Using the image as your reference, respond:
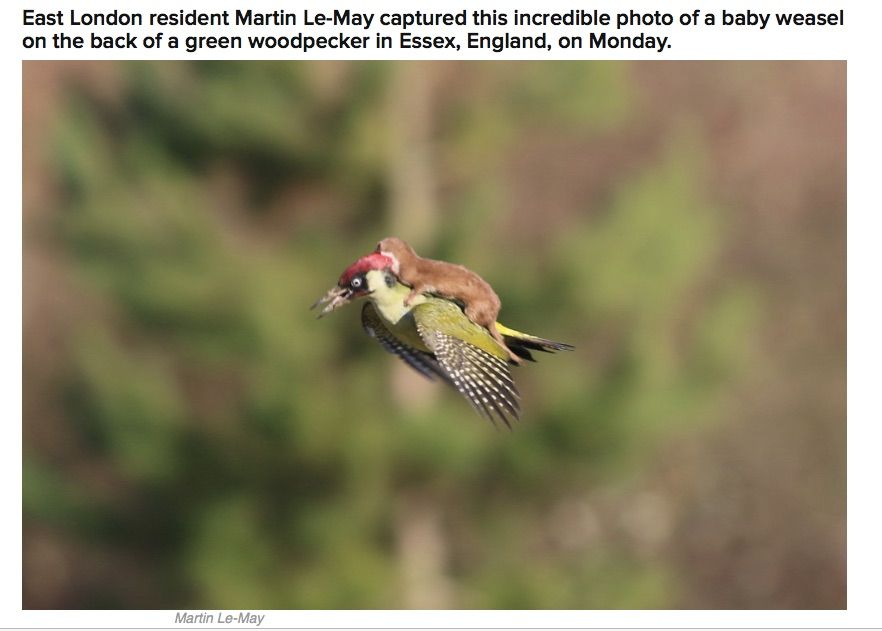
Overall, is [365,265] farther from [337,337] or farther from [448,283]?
[337,337]

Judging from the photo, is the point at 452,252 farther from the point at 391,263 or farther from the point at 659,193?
the point at 391,263

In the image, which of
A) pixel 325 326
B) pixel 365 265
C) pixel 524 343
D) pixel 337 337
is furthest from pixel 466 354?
pixel 337 337

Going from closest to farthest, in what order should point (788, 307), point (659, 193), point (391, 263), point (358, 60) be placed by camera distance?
point (391, 263) → point (358, 60) → point (659, 193) → point (788, 307)

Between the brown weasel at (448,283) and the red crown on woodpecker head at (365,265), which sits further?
the brown weasel at (448,283)

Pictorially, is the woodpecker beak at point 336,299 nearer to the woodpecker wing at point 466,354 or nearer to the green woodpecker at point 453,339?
the green woodpecker at point 453,339

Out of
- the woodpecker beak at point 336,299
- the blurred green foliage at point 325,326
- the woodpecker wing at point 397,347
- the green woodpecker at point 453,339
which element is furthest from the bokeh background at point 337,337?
the woodpecker beak at point 336,299

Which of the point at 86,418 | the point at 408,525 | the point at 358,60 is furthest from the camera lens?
the point at 408,525

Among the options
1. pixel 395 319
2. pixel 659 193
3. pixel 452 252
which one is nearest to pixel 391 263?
pixel 395 319

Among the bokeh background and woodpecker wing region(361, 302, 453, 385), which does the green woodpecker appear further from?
the bokeh background
